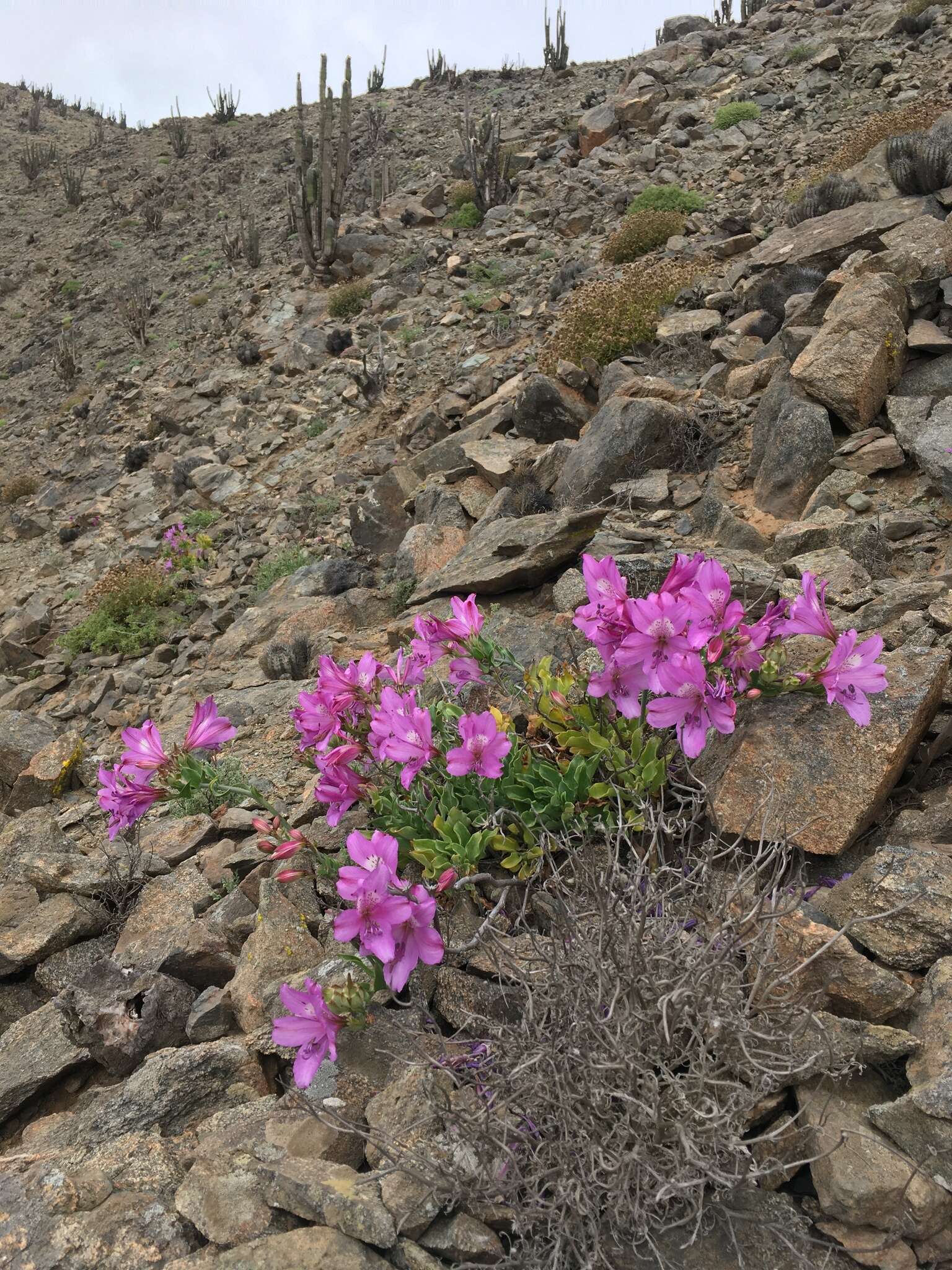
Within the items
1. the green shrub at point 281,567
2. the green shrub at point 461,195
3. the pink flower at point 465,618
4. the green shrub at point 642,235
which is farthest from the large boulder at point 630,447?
the green shrub at point 461,195

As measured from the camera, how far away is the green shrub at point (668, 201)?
9469mm

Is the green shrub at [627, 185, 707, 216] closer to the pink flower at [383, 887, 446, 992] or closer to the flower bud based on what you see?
the flower bud

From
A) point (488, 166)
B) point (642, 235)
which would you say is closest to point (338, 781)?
point (642, 235)

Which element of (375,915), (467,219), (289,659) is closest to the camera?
(375,915)

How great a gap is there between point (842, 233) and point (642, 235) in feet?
10.3

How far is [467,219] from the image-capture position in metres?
12.5

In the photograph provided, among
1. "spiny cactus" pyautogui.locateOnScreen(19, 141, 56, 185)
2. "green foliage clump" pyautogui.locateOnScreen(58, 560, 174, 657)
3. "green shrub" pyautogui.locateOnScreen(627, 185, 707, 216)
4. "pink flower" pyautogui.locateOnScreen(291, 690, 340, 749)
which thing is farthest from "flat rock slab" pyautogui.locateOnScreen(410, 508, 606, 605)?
"spiny cactus" pyautogui.locateOnScreen(19, 141, 56, 185)

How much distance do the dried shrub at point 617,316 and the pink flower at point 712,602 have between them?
16.3 feet

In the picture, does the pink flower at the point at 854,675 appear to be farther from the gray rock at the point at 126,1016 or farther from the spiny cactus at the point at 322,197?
the spiny cactus at the point at 322,197

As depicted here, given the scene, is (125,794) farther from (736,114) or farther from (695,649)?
(736,114)

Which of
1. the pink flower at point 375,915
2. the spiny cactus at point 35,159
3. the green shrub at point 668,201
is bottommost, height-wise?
the pink flower at point 375,915

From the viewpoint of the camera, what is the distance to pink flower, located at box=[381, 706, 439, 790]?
2299 mm

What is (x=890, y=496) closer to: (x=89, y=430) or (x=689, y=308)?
(x=689, y=308)

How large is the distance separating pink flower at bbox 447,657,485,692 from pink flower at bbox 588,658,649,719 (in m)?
0.55
